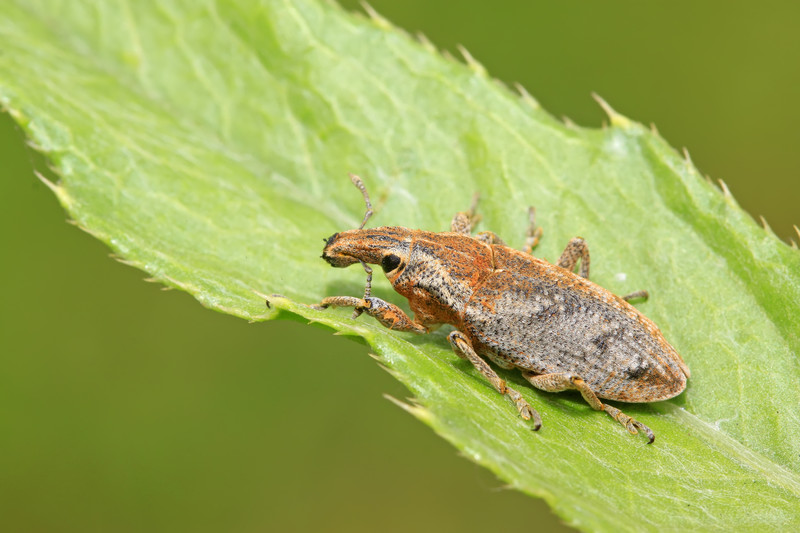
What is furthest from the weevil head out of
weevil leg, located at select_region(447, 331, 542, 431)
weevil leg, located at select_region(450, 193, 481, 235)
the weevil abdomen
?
weevil leg, located at select_region(447, 331, 542, 431)

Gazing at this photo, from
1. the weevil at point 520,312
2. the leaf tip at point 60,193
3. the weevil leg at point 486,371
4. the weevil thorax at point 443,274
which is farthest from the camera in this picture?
the weevil thorax at point 443,274

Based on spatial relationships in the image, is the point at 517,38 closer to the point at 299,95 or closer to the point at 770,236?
the point at 299,95

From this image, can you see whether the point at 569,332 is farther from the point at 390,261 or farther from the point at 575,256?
the point at 390,261

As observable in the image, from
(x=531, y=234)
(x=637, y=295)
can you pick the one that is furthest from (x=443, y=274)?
(x=637, y=295)

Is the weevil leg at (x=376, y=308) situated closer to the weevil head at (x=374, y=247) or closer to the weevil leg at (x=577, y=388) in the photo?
the weevil head at (x=374, y=247)

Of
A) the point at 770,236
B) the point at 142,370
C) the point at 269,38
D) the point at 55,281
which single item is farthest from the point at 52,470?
the point at 770,236

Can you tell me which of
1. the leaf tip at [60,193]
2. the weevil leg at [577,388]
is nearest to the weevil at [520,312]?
the weevil leg at [577,388]
